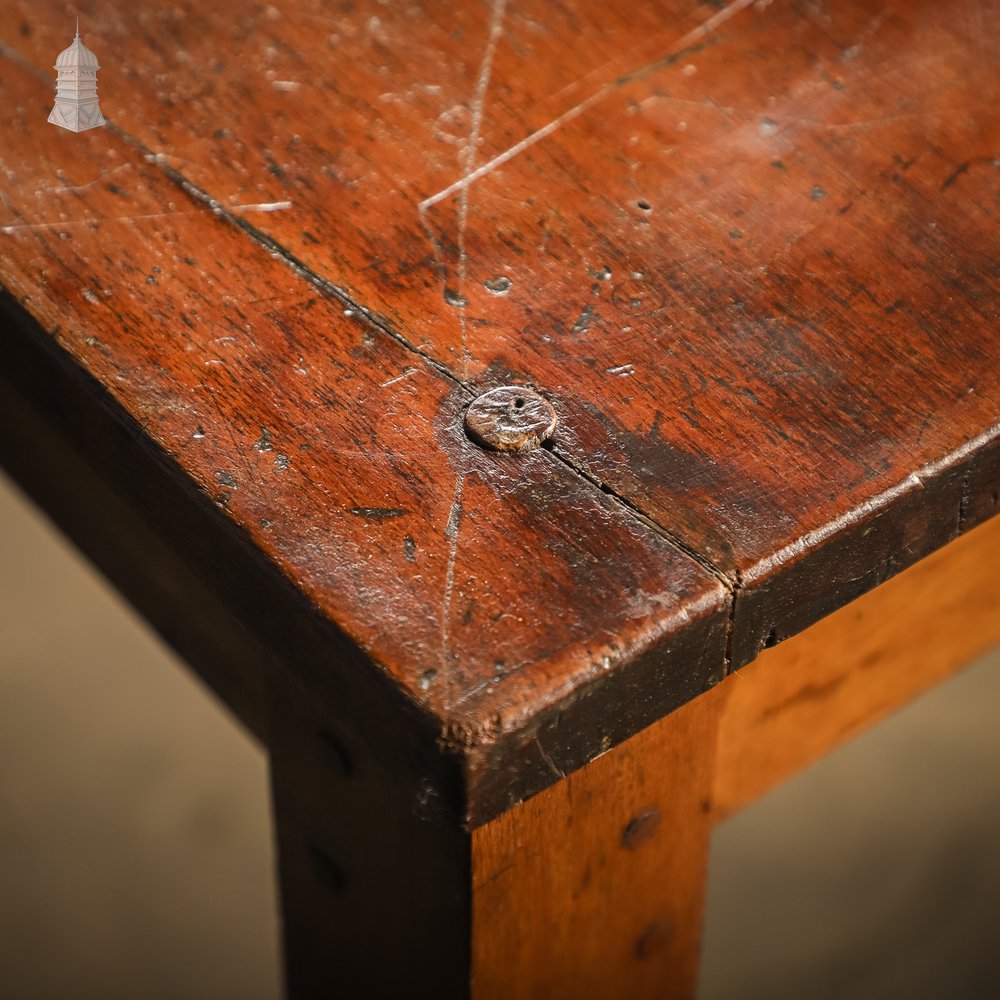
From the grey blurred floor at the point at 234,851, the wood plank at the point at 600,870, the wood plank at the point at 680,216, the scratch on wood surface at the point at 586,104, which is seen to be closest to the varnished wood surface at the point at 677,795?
the wood plank at the point at 600,870

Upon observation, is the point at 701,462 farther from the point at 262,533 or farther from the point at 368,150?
the point at 368,150

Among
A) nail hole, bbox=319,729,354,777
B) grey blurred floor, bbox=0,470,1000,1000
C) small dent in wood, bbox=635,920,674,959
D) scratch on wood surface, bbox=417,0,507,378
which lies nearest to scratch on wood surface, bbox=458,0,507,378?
scratch on wood surface, bbox=417,0,507,378

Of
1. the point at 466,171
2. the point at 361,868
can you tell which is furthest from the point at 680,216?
the point at 361,868

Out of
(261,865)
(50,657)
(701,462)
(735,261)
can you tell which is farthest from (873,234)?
(50,657)

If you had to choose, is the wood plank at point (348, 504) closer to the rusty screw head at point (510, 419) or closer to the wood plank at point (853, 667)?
the rusty screw head at point (510, 419)

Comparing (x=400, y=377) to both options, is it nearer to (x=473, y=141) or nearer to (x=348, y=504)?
(x=348, y=504)

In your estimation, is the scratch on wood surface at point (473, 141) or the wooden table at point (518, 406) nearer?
the wooden table at point (518, 406)
